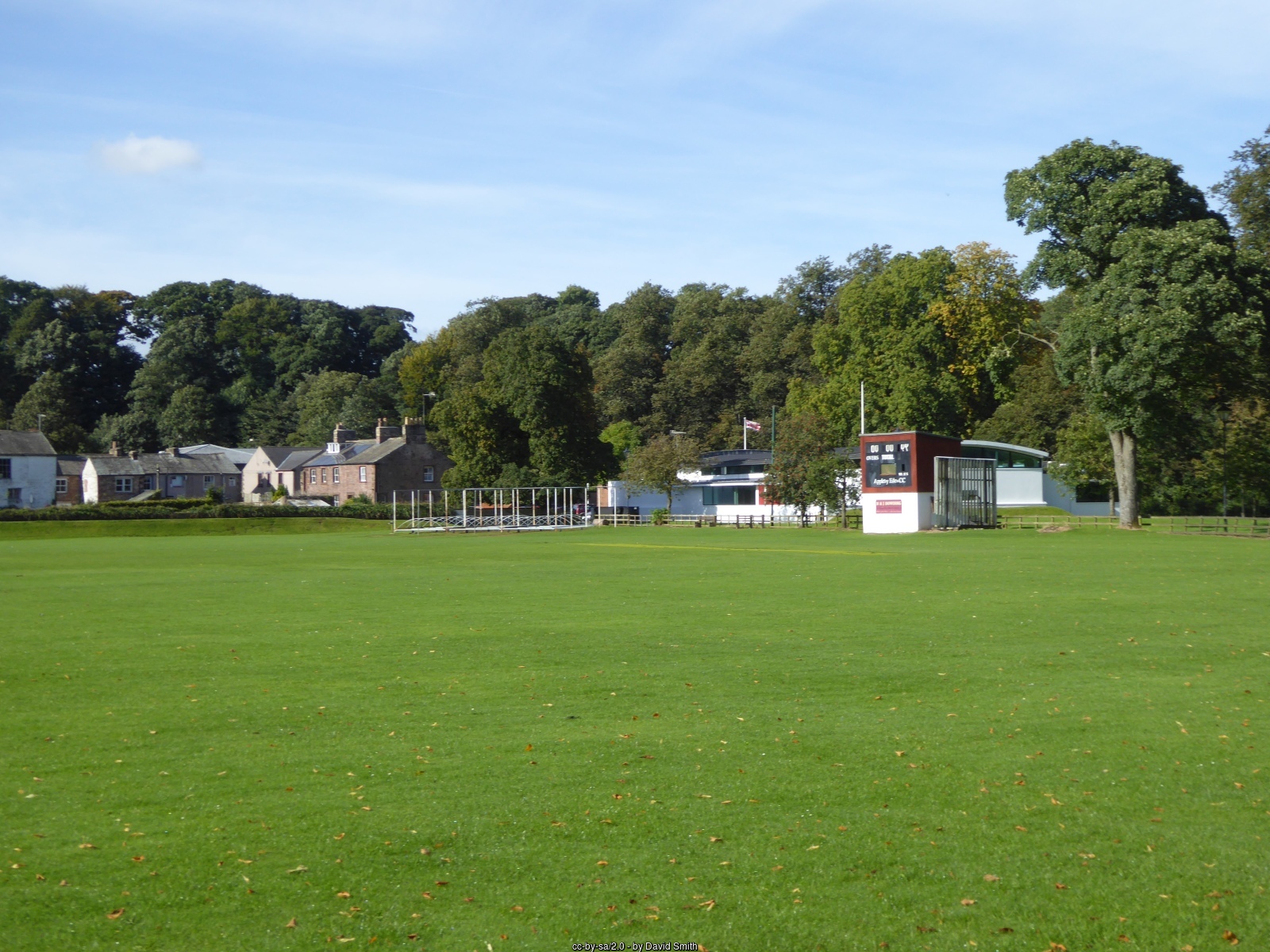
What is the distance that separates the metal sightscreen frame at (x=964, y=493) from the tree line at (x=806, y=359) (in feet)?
20.9

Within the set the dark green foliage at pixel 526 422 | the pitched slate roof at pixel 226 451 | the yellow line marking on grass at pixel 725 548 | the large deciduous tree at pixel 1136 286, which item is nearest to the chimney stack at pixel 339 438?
the pitched slate roof at pixel 226 451

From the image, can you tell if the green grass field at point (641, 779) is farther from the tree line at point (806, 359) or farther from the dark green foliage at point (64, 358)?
the dark green foliage at point (64, 358)

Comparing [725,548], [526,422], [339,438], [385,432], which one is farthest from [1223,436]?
[339,438]

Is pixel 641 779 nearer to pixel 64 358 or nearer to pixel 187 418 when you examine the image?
pixel 187 418

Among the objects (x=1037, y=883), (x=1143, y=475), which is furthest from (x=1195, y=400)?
(x=1037, y=883)

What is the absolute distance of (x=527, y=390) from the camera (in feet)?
259

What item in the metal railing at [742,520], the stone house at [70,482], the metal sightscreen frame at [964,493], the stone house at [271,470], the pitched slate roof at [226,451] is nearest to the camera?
the metal sightscreen frame at [964,493]

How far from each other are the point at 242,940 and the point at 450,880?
122 centimetres

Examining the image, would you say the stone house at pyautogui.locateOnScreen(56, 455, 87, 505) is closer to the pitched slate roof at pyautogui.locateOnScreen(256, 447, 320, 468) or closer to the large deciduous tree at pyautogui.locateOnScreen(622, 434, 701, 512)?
the pitched slate roof at pyautogui.locateOnScreen(256, 447, 320, 468)

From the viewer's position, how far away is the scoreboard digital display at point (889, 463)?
171 feet

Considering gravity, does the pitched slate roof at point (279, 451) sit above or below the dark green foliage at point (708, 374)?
below

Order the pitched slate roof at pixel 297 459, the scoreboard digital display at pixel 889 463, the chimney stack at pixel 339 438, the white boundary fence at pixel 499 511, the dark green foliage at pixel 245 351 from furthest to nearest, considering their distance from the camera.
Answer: the dark green foliage at pixel 245 351 < the pitched slate roof at pixel 297 459 < the chimney stack at pixel 339 438 < the white boundary fence at pixel 499 511 < the scoreboard digital display at pixel 889 463

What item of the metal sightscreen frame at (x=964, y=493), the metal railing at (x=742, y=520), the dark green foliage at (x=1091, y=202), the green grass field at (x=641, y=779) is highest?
the dark green foliage at (x=1091, y=202)

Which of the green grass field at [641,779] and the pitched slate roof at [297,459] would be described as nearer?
the green grass field at [641,779]
